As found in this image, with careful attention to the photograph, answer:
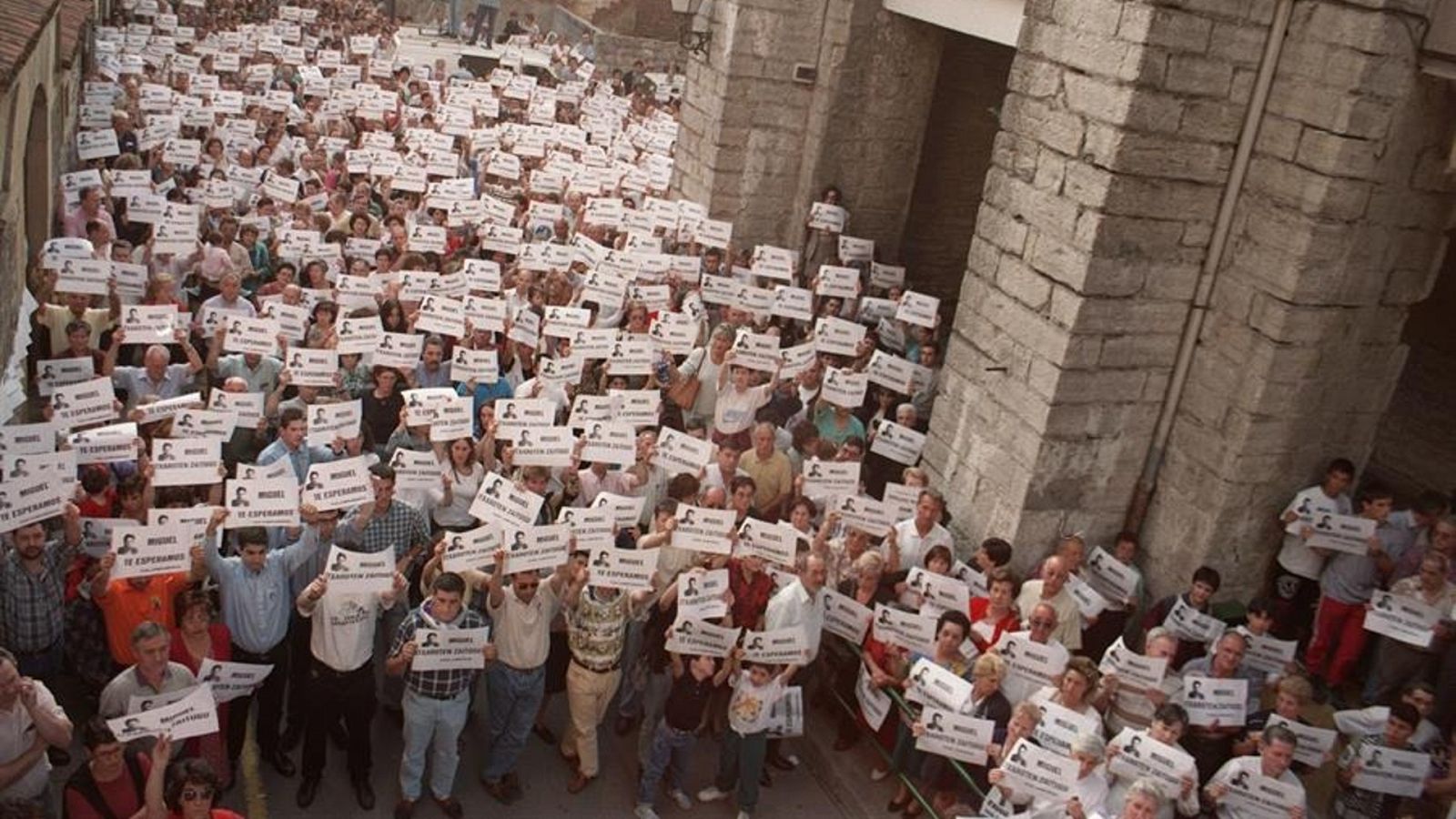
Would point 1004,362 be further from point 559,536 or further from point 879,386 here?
point 559,536

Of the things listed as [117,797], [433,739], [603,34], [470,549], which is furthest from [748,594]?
[603,34]

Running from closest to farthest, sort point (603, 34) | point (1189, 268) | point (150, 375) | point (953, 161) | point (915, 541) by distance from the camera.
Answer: point (915, 541) → point (1189, 268) → point (150, 375) → point (953, 161) → point (603, 34)

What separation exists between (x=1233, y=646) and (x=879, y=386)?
4.88m

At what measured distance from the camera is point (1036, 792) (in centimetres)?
675

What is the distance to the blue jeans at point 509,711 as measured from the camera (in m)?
7.42

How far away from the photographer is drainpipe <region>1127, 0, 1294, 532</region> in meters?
8.47

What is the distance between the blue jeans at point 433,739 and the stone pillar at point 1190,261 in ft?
14.3

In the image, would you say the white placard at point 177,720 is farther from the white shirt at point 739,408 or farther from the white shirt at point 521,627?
the white shirt at point 739,408

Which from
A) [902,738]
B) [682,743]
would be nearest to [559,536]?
[682,743]

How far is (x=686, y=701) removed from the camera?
744cm

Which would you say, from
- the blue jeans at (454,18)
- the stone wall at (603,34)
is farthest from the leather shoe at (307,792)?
→ the blue jeans at (454,18)

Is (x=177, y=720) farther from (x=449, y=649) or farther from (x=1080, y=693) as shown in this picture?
(x=1080, y=693)

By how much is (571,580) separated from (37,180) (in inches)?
395

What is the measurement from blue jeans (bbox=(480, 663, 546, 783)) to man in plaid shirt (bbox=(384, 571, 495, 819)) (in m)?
0.22
